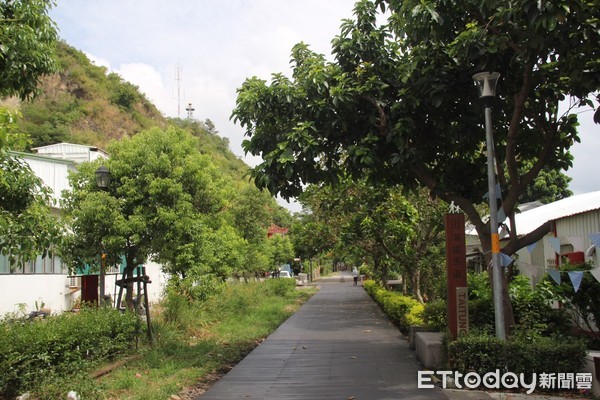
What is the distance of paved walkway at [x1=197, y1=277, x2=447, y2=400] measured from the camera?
Result: 7.71m

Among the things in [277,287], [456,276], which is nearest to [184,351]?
[456,276]

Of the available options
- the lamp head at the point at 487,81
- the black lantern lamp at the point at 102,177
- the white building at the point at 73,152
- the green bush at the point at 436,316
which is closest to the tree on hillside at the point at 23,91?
the black lantern lamp at the point at 102,177

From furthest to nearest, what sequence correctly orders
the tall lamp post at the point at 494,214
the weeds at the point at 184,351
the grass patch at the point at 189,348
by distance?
the tall lamp post at the point at 494,214
the grass patch at the point at 189,348
the weeds at the point at 184,351

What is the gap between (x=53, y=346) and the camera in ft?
24.2

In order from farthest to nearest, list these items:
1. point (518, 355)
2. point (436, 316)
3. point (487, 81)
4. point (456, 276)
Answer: point (436, 316) → point (456, 276) → point (487, 81) → point (518, 355)

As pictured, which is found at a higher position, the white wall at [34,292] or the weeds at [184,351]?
the white wall at [34,292]

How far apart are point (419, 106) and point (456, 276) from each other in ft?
9.90

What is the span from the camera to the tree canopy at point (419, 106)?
8141 mm

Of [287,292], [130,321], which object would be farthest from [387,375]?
[287,292]

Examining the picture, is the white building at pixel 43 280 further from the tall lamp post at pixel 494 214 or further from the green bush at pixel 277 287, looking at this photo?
the tall lamp post at pixel 494 214

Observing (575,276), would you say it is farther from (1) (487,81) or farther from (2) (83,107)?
(2) (83,107)

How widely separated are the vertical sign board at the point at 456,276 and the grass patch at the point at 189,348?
4.14 meters

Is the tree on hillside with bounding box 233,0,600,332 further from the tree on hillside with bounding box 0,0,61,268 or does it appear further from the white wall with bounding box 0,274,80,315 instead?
the white wall with bounding box 0,274,80,315

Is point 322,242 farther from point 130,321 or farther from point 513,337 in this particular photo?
point 513,337
